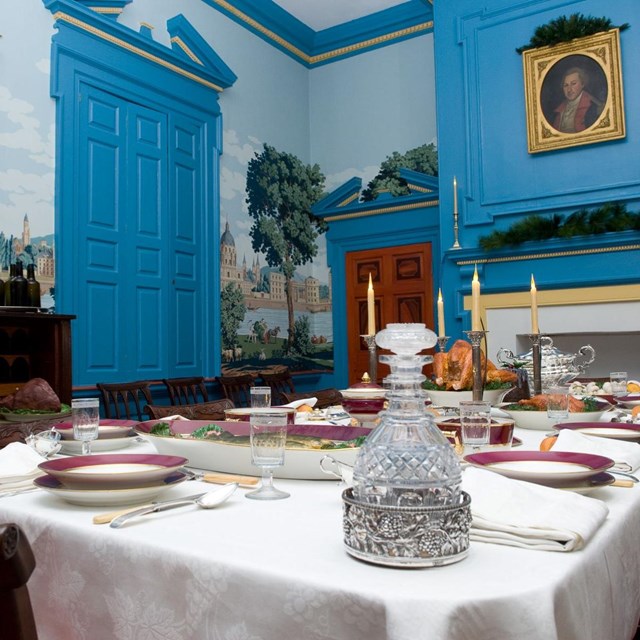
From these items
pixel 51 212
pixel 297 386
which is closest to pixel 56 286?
pixel 51 212

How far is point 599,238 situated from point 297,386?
3.56m

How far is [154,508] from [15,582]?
39 cm

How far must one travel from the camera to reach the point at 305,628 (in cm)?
74

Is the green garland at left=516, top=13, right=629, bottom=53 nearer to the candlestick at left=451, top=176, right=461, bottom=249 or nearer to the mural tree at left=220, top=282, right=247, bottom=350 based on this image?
the candlestick at left=451, top=176, right=461, bottom=249

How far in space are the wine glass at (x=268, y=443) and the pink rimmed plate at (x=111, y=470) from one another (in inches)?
6.0

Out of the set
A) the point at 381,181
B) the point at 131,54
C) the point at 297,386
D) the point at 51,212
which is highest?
the point at 131,54

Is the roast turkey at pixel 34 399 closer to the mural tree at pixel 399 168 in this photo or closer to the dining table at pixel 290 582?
the dining table at pixel 290 582

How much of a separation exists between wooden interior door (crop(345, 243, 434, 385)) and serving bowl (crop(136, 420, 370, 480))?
5335mm

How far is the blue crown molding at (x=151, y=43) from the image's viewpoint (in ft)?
16.1

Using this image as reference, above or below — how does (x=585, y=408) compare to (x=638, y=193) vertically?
below

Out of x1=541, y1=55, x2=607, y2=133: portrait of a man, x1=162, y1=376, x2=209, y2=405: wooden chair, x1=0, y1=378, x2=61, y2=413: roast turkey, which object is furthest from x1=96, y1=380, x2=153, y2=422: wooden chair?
x1=541, y1=55, x2=607, y2=133: portrait of a man

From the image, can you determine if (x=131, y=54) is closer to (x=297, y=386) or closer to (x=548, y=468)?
(x=297, y=386)

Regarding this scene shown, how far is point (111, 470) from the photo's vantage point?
4.16ft

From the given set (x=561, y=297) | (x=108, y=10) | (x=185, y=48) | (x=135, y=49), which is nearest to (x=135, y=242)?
(x=135, y=49)
